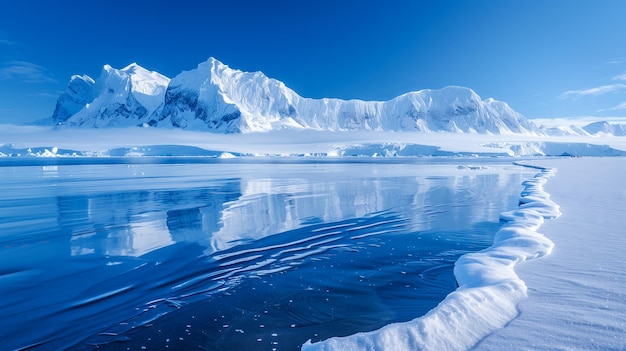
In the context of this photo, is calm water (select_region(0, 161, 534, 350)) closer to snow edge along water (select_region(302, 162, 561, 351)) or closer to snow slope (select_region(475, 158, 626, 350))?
snow edge along water (select_region(302, 162, 561, 351))

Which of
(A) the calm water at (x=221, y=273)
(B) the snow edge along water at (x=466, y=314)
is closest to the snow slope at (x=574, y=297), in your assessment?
(B) the snow edge along water at (x=466, y=314)

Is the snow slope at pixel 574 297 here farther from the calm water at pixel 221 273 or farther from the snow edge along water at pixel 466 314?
the calm water at pixel 221 273

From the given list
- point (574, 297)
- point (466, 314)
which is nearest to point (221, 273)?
point (466, 314)

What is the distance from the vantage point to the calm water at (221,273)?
3747 mm

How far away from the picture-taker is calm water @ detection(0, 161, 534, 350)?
3.75 metres

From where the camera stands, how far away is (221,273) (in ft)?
18.1

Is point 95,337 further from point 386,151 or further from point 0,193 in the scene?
point 386,151

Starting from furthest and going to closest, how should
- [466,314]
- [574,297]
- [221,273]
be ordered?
[221,273] → [574,297] → [466,314]

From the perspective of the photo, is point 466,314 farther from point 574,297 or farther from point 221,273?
point 221,273

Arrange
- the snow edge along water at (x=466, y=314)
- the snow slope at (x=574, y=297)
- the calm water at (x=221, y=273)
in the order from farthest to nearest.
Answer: the calm water at (x=221, y=273) → the snow edge along water at (x=466, y=314) → the snow slope at (x=574, y=297)

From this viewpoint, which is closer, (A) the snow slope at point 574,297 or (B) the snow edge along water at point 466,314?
(A) the snow slope at point 574,297

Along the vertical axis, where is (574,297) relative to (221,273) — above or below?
above

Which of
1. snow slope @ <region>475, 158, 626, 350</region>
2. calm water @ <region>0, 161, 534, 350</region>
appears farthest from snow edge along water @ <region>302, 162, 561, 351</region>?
calm water @ <region>0, 161, 534, 350</region>

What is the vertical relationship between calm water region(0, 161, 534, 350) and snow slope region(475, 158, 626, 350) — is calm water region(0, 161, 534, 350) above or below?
below
